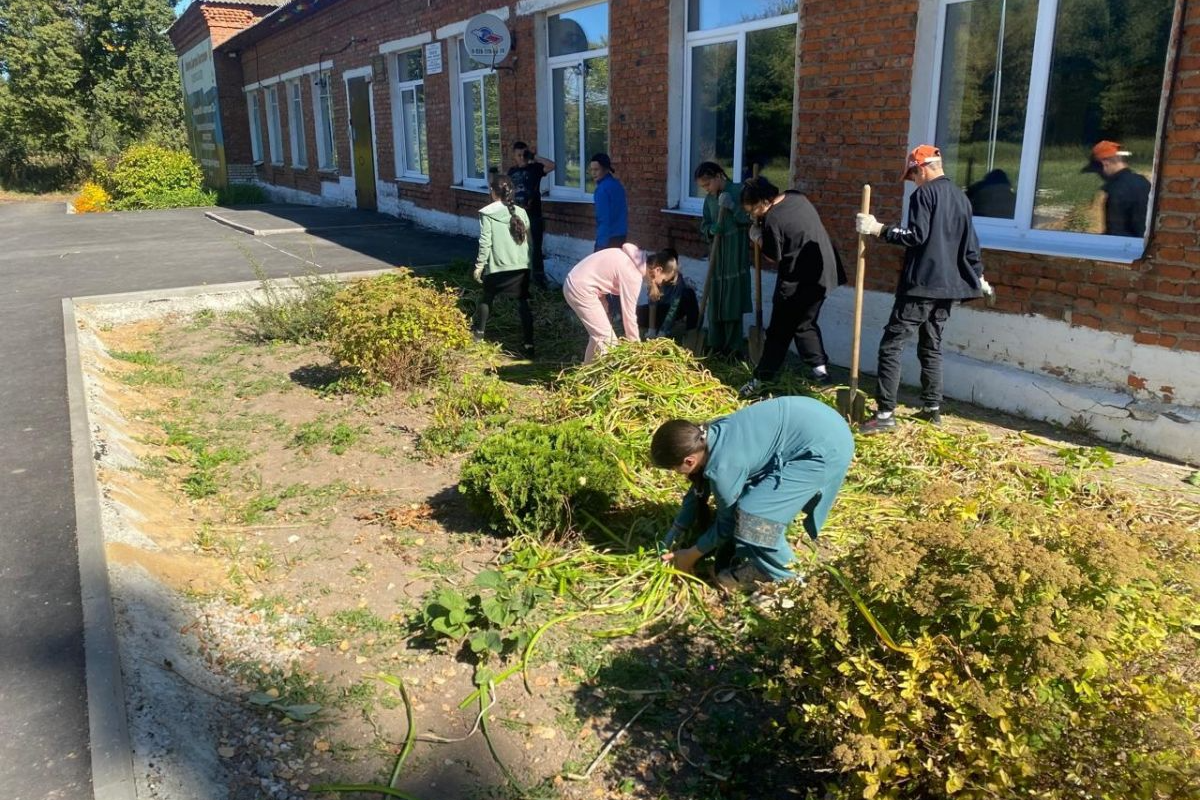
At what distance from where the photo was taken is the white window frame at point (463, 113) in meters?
13.5

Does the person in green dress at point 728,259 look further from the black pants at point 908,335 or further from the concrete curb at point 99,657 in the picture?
the concrete curb at point 99,657

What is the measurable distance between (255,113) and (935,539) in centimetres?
2847

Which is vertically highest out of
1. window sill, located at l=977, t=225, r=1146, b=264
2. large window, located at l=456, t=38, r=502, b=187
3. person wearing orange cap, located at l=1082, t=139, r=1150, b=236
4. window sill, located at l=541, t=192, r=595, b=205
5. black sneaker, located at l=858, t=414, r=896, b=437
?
large window, located at l=456, t=38, r=502, b=187

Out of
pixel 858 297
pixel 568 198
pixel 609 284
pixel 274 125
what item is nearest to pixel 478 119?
pixel 568 198

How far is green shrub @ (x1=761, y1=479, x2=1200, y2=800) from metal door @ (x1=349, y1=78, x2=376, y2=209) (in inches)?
696

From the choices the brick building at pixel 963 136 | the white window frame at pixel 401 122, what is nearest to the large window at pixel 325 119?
the white window frame at pixel 401 122

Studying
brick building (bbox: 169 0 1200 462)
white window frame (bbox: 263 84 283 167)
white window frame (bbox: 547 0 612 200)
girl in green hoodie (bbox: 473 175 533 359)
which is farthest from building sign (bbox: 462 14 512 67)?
white window frame (bbox: 263 84 283 167)

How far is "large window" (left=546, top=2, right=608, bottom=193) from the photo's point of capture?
34.9ft

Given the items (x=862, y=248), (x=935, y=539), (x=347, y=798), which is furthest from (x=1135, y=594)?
(x=862, y=248)

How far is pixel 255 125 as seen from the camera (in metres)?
27.0

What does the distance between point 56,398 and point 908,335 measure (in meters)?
6.27

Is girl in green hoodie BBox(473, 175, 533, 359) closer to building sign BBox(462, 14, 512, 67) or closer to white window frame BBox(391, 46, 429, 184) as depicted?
building sign BBox(462, 14, 512, 67)

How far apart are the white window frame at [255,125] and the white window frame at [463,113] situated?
47.9 feet

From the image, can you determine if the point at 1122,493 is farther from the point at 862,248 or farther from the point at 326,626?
the point at 326,626
